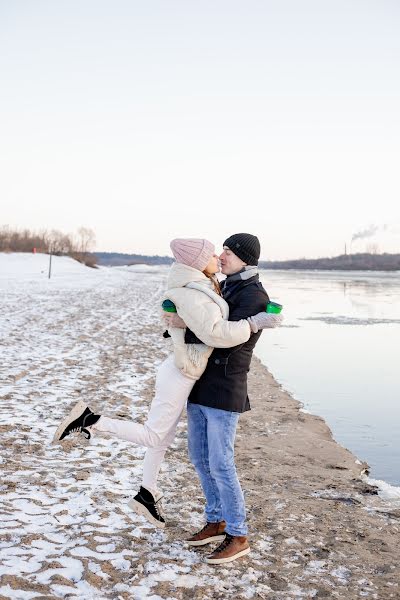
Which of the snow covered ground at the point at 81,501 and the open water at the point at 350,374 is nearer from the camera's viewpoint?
the snow covered ground at the point at 81,501

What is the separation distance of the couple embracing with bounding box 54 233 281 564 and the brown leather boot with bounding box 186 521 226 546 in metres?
0.09

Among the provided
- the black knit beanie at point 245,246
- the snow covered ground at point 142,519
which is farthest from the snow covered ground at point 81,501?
the black knit beanie at point 245,246

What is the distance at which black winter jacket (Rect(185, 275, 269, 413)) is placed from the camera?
145 inches

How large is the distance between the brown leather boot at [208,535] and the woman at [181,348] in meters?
0.27

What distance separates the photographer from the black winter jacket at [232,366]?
3695 mm

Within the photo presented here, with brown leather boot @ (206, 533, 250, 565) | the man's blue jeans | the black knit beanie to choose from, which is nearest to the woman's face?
the black knit beanie

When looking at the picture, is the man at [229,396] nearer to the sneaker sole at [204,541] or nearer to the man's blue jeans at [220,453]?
the man's blue jeans at [220,453]

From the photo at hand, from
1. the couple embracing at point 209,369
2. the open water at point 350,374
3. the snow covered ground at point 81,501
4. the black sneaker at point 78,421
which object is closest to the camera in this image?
the snow covered ground at point 81,501

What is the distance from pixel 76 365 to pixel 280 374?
469 cm

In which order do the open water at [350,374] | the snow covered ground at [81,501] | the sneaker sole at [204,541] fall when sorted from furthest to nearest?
the open water at [350,374] < the sneaker sole at [204,541] < the snow covered ground at [81,501]

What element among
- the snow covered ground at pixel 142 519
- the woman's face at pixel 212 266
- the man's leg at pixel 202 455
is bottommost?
the snow covered ground at pixel 142 519

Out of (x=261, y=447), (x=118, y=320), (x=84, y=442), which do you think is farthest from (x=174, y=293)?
Answer: (x=118, y=320)

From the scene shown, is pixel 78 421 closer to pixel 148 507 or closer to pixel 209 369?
pixel 148 507

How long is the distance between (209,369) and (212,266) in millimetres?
689
